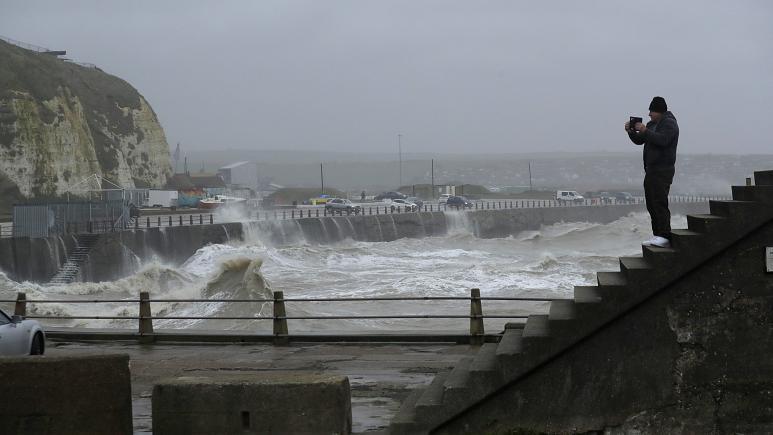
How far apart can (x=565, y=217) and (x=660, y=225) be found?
100m

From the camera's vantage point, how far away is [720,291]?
8.32 meters

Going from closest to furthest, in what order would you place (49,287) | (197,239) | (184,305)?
(184,305)
(49,287)
(197,239)

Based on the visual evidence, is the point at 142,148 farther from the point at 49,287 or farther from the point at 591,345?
the point at 591,345

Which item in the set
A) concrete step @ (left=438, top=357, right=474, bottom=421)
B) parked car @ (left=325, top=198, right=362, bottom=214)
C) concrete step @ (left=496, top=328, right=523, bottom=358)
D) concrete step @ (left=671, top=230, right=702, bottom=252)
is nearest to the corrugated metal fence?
parked car @ (left=325, top=198, right=362, bottom=214)

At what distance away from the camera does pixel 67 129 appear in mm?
72750

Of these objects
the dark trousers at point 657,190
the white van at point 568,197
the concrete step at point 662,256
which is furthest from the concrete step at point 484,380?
the white van at point 568,197

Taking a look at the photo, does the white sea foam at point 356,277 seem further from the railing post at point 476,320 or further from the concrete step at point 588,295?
the concrete step at point 588,295

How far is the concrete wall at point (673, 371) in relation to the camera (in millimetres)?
8297

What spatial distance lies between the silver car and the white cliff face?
57586 mm

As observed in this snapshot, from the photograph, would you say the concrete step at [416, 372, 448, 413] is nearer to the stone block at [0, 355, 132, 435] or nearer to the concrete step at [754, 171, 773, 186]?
the stone block at [0, 355, 132, 435]

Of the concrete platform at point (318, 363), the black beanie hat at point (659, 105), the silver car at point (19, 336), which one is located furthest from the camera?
the silver car at point (19, 336)

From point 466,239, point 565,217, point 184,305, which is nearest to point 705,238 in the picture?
point 184,305

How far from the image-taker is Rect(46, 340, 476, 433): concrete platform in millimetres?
10633

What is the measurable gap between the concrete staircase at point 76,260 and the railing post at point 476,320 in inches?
1466
